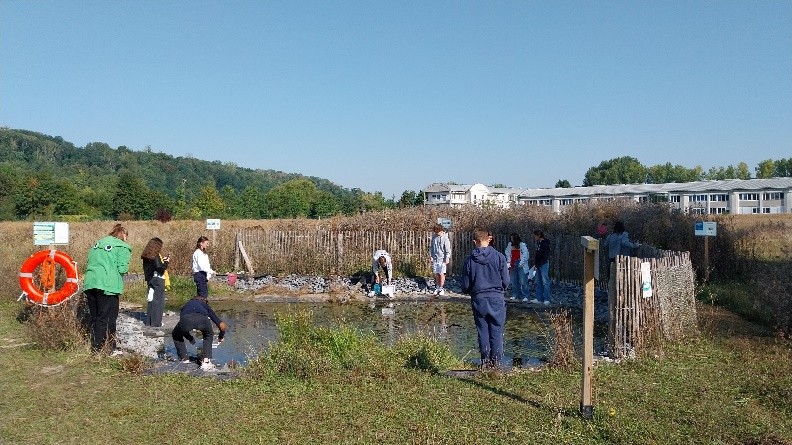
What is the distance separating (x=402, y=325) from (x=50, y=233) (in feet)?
23.0

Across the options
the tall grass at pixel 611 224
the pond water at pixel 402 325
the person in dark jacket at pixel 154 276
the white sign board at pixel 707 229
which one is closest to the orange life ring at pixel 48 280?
the person in dark jacket at pixel 154 276

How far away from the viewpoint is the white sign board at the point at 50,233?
1070cm

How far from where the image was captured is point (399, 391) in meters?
6.65

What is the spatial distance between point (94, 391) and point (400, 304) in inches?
398

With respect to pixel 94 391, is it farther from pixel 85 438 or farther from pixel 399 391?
pixel 399 391

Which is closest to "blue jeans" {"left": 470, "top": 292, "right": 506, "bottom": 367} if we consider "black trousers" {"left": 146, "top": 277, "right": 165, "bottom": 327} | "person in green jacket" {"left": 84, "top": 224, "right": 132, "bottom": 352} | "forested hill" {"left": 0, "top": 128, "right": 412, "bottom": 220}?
"person in green jacket" {"left": 84, "top": 224, "right": 132, "bottom": 352}

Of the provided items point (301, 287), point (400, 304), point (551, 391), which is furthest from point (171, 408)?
point (301, 287)

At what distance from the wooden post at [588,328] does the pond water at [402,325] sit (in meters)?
2.94

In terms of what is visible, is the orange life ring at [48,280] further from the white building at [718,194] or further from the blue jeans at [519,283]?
the white building at [718,194]

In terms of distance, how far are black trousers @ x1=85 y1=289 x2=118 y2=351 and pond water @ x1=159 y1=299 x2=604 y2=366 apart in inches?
51.8

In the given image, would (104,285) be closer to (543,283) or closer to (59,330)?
(59,330)

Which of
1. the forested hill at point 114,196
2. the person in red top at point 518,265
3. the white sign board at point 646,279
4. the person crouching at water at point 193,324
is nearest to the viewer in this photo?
the white sign board at point 646,279

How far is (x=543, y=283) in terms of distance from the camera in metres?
15.4

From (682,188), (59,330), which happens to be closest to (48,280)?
(59,330)
